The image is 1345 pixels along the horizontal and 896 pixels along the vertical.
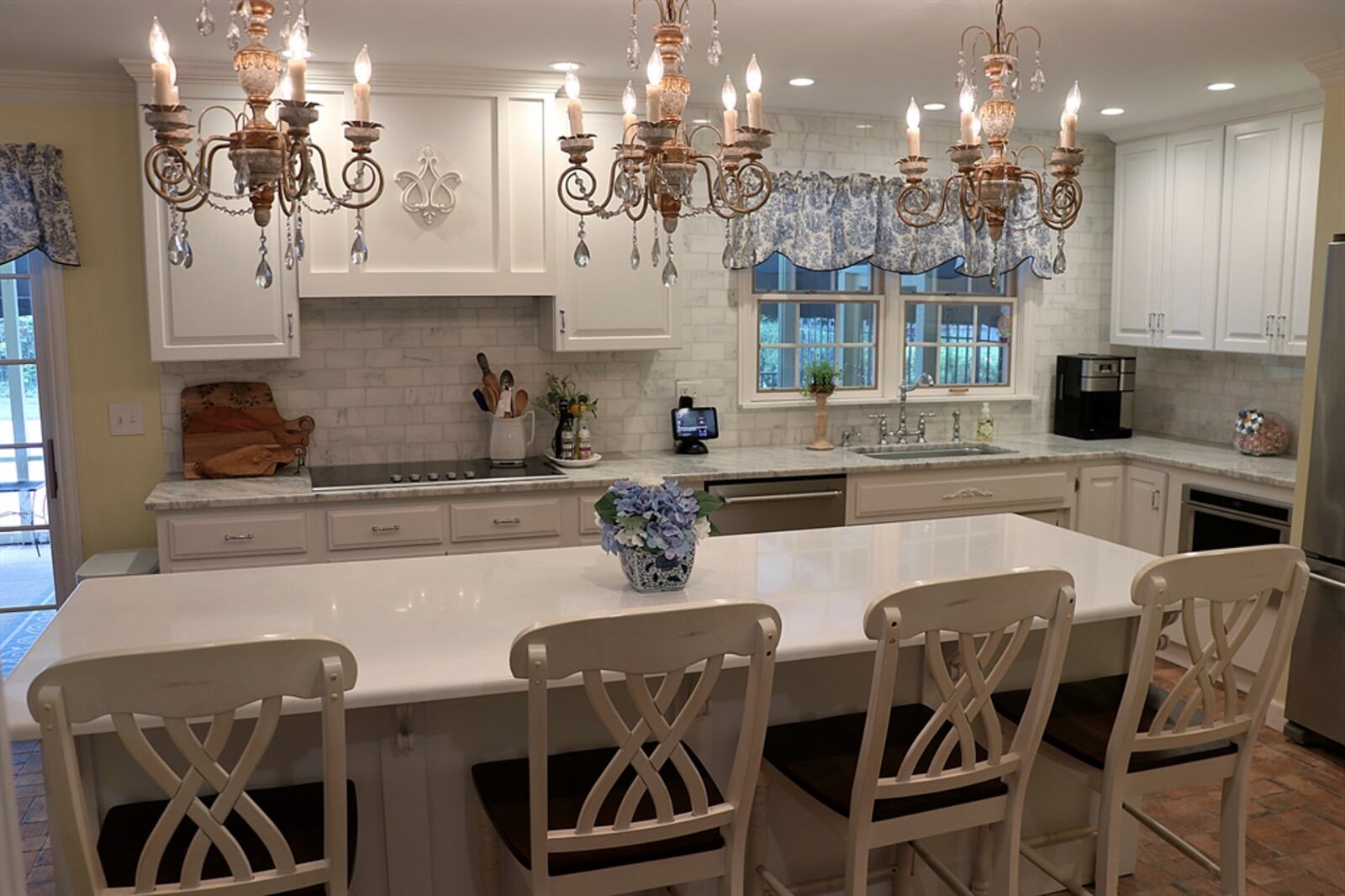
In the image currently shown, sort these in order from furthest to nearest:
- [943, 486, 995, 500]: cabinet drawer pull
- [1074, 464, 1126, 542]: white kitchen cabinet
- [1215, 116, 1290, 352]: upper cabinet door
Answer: [1074, 464, 1126, 542]: white kitchen cabinet → [943, 486, 995, 500]: cabinet drawer pull → [1215, 116, 1290, 352]: upper cabinet door

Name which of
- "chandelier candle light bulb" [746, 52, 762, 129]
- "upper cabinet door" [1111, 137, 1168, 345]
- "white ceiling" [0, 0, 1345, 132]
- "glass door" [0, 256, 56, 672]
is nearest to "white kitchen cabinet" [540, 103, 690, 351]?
"white ceiling" [0, 0, 1345, 132]

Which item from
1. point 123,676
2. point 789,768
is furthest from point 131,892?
point 789,768

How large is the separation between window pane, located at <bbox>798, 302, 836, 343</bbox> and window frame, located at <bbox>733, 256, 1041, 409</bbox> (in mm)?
38

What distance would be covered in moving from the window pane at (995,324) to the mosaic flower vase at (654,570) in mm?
3537

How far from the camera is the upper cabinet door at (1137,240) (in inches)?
204

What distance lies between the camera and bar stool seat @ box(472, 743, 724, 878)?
75.2 inches

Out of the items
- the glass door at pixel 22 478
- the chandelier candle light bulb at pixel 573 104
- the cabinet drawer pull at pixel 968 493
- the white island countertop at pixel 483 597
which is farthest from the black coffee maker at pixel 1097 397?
the glass door at pixel 22 478

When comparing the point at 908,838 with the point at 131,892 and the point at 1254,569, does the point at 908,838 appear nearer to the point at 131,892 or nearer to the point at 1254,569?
the point at 1254,569

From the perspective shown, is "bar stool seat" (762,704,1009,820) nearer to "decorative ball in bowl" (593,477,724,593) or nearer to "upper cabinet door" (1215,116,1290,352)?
"decorative ball in bowl" (593,477,724,593)

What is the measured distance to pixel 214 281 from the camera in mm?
4000

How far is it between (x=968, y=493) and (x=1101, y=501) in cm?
71

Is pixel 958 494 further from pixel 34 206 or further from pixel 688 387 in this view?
pixel 34 206

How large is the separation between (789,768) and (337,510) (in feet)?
7.47

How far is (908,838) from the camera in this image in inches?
83.8
